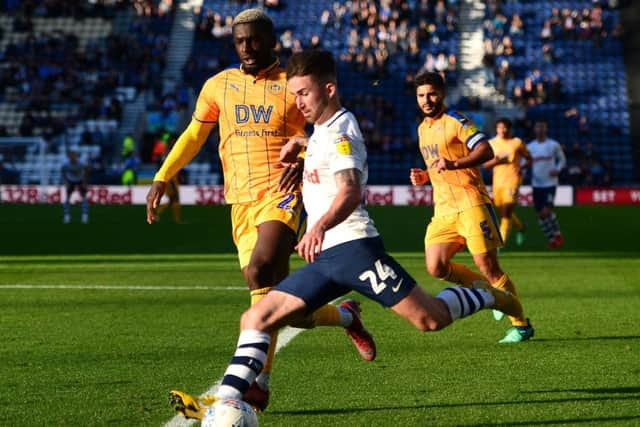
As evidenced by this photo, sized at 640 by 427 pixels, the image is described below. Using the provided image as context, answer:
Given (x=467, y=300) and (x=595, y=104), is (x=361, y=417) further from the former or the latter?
(x=595, y=104)

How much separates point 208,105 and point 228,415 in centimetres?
264

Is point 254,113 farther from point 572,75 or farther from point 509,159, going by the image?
point 572,75

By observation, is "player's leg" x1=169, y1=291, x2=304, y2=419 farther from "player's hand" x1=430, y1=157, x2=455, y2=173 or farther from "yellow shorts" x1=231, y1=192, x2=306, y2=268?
"player's hand" x1=430, y1=157, x2=455, y2=173

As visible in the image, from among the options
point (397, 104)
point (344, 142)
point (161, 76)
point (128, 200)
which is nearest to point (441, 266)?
point (344, 142)

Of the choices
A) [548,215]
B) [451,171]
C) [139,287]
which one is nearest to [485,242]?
[451,171]

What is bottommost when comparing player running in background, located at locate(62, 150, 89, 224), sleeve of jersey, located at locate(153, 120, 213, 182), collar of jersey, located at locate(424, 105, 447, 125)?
player running in background, located at locate(62, 150, 89, 224)

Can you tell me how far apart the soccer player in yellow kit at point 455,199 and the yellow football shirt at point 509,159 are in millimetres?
9784

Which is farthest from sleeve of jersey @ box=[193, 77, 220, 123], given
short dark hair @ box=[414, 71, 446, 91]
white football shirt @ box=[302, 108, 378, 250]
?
short dark hair @ box=[414, 71, 446, 91]

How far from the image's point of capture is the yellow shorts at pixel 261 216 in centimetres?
697

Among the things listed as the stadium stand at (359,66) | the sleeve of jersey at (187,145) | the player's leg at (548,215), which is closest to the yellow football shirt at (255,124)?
the sleeve of jersey at (187,145)

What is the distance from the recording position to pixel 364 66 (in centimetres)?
4694

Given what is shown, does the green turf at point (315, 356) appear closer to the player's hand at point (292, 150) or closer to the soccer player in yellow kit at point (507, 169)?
the player's hand at point (292, 150)

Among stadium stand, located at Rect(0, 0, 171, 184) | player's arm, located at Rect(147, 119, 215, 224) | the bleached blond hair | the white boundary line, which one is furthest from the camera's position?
stadium stand, located at Rect(0, 0, 171, 184)

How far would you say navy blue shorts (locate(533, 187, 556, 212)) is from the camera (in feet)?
70.8
